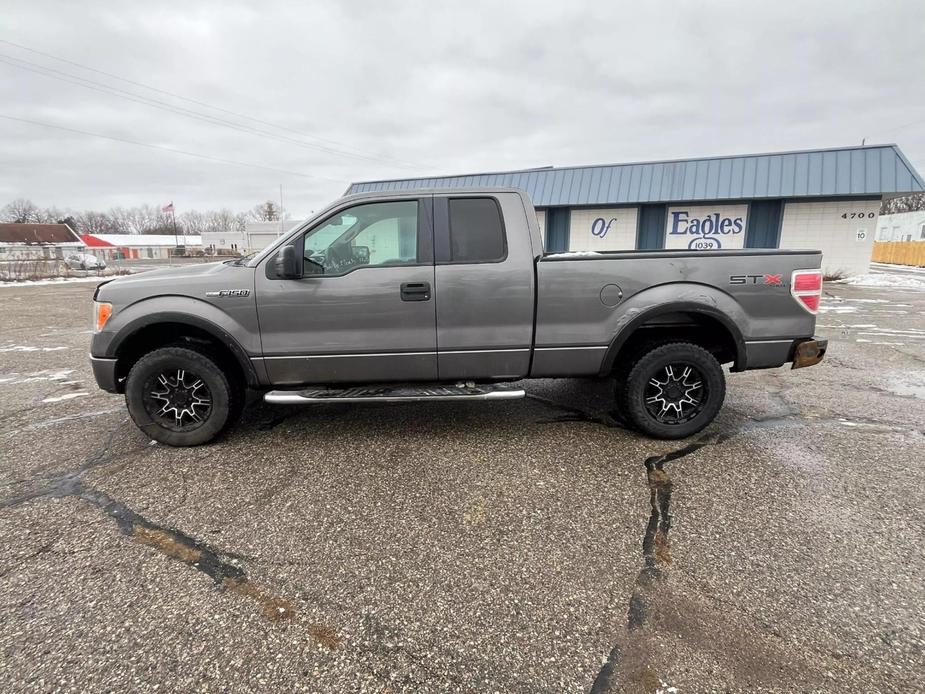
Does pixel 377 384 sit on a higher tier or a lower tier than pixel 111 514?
higher

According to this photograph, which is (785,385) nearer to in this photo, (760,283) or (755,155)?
(760,283)

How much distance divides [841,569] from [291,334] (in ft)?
11.9

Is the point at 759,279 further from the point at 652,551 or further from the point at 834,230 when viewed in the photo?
the point at 834,230

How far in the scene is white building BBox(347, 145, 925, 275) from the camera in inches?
641

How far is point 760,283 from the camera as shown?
3715mm

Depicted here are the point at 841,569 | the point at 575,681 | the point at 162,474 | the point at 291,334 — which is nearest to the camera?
the point at 575,681

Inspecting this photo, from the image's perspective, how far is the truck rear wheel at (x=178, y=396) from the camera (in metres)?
3.70

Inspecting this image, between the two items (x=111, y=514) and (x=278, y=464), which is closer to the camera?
(x=111, y=514)

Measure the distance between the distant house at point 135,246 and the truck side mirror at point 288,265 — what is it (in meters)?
80.1

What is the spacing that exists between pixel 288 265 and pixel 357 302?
56 cm

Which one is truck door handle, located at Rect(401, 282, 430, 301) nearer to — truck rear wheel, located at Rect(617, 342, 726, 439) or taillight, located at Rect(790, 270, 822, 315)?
truck rear wheel, located at Rect(617, 342, 726, 439)

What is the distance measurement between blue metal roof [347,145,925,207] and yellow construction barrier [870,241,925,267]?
1986 centimetres

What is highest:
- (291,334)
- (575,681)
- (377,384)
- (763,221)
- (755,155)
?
(755,155)

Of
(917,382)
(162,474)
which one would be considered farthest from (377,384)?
(917,382)
